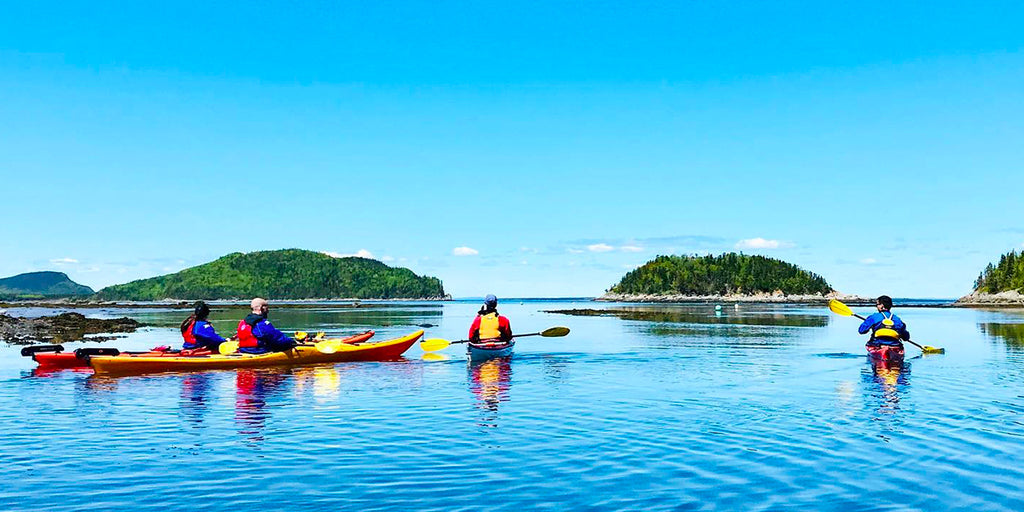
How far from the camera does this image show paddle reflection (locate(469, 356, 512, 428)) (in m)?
16.9

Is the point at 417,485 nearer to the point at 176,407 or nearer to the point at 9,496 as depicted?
the point at 9,496

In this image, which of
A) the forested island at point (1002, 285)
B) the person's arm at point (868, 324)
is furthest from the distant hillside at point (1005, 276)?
the person's arm at point (868, 324)

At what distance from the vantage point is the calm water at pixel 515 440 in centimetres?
995

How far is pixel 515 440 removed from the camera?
13.7 m

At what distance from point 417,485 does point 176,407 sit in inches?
398

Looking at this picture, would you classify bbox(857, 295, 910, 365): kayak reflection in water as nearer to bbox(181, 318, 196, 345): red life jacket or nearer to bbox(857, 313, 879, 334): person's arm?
bbox(857, 313, 879, 334): person's arm

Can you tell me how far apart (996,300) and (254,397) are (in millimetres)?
194787

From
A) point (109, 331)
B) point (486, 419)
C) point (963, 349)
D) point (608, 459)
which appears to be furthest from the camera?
point (109, 331)

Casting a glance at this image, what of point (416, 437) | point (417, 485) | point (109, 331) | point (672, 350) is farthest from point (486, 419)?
point (109, 331)

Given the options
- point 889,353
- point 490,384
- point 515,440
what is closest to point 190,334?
point 490,384

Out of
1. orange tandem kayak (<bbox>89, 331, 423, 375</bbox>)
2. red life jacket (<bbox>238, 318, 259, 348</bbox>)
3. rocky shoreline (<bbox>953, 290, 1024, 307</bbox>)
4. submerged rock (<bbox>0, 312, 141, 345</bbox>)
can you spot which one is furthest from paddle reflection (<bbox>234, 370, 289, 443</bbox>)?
rocky shoreline (<bbox>953, 290, 1024, 307</bbox>)

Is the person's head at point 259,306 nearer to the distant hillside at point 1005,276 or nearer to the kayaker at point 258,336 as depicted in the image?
the kayaker at point 258,336

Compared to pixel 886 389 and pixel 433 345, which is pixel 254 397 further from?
pixel 886 389

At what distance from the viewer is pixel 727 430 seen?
14.6 m
